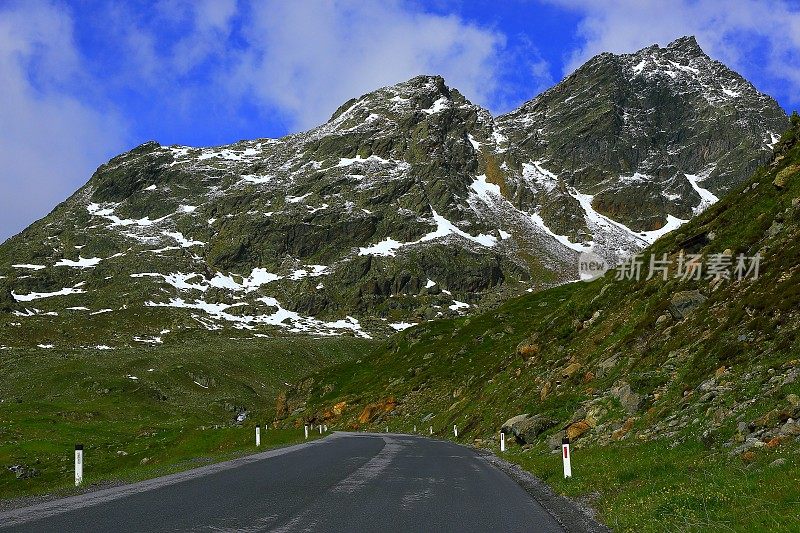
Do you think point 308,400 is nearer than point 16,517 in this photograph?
No

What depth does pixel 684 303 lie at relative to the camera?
34875 mm

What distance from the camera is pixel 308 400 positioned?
111 metres

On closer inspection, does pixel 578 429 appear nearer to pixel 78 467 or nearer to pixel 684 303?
pixel 684 303

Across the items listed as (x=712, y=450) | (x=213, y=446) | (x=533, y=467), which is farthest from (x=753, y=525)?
(x=213, y=446)

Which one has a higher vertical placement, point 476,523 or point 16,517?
point 16,517

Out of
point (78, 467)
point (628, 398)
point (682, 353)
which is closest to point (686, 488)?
point (628, 398)

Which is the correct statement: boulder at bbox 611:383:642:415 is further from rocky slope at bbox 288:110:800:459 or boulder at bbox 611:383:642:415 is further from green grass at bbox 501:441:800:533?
green grass at bbox 501:441:800:533

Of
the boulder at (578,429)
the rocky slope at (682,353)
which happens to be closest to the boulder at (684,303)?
the rocky slope at (682,353)

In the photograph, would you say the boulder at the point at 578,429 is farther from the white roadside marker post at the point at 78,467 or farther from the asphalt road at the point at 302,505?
the white roadside marker post at the point at 78,467

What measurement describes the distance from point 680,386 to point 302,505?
17809 mm

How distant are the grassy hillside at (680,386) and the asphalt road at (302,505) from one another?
235 centimetres

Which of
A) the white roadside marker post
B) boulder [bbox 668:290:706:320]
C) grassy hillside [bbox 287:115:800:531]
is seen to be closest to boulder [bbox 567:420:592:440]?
grassy hillside [bbox 287:115:800:531]

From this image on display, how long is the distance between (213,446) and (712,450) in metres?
41.6

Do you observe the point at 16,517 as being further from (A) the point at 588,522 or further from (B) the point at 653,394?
(B) the point at 653,394
